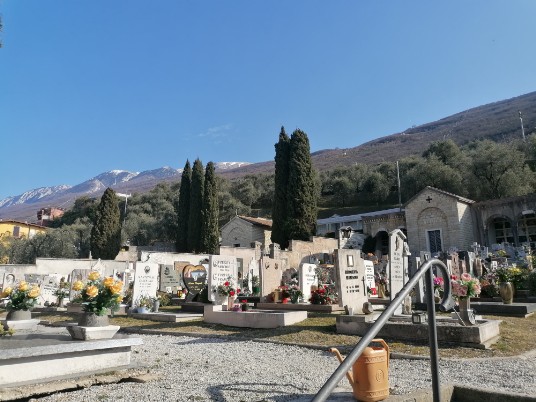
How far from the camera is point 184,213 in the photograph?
144ft

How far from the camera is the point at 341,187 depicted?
68.2 metres

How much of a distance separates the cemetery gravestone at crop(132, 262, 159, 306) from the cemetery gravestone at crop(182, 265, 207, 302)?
175 cm

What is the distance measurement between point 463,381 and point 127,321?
10.7 m

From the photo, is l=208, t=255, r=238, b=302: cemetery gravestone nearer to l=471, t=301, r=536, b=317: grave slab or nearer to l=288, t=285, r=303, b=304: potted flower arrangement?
Result: l=288, t=285, r=303, b=304: potted flower arrangement

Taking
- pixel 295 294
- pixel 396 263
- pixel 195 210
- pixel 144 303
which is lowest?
pixel 144 303

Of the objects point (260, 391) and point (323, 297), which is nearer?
point (260, 391)

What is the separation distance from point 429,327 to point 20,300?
8.04 metres

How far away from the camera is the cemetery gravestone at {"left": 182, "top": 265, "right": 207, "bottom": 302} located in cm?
1658

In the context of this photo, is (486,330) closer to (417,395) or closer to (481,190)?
(417,395)

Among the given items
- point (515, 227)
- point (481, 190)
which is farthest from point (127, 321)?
point (481, 190)

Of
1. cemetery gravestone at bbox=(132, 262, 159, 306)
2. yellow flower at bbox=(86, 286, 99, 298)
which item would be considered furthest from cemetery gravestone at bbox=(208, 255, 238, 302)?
yellow flower at bbox=(86, 286, 99, 298)

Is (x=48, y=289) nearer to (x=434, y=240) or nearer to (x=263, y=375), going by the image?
(x=263, y=375)

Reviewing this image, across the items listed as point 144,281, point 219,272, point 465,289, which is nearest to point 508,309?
point 465,289

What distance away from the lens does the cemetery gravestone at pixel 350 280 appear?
10539 mm
